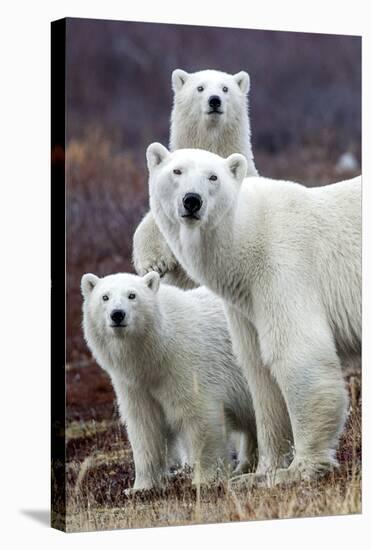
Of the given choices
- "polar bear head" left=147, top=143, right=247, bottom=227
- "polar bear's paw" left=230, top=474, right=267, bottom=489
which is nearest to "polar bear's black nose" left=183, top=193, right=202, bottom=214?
"polar bear head" left=147, top=143, right=247, bottom=227

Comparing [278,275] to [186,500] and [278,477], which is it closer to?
[278,477]

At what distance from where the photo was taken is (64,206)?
309 inches

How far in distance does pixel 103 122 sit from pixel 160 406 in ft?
18.7

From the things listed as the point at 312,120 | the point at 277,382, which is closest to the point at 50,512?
the point at 277,382

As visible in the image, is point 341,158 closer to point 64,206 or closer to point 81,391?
point 81,391

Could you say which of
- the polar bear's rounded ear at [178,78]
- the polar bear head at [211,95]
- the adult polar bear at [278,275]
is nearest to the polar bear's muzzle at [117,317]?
the adult polar bear at [278,275]

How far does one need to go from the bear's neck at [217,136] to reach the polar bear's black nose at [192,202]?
1462mm

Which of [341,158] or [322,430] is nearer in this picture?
[322,430]

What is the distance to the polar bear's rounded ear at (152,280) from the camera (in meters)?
8.48

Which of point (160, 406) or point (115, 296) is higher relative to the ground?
point (115, 296)

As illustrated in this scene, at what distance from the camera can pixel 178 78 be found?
9.14 m

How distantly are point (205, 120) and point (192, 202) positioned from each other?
1.57 m

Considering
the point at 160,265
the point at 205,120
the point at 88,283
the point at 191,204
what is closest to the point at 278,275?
the point at 191,204

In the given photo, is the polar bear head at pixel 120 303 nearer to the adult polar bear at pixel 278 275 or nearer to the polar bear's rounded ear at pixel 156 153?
the adult polar bear at pixel 278 275
